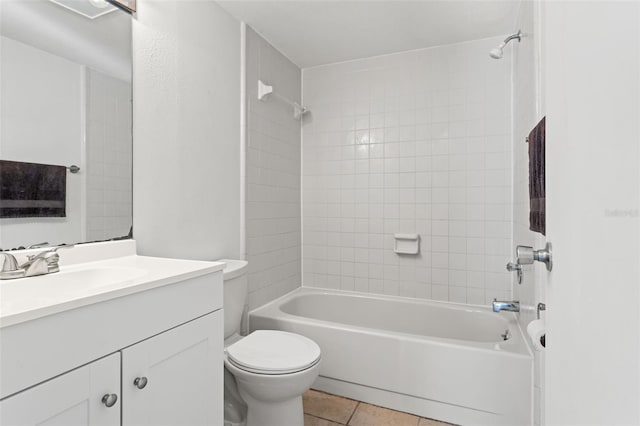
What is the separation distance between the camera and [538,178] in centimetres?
123

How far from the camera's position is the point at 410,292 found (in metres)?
2.61

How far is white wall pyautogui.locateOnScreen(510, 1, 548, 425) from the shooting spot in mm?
1422

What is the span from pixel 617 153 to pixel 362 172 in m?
2.50

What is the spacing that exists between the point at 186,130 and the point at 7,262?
38.4 inches

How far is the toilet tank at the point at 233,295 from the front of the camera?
1728 millimetres

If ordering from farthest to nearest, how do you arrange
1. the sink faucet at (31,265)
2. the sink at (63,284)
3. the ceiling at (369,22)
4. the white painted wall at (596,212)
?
1. the ceiling at (369,22)
2. the sink faucet at (31,265)
3. the sink at (63,284)
4. the white painted wall at (596,212)

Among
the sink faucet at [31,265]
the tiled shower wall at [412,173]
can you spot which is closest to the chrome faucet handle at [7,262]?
the sink faucet at [31,265]

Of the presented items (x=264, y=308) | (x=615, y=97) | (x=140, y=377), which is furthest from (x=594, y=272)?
(x=264, y=308)

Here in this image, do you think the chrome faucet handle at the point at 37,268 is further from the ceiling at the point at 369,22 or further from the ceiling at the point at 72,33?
the ceiling at the point at 369,22

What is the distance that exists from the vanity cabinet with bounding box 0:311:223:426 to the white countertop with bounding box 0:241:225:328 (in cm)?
15

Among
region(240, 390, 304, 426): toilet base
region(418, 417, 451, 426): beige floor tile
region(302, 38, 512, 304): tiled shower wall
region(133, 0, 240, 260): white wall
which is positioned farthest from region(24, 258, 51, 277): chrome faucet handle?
region(302, 38, 512, 304): tiled shower wall

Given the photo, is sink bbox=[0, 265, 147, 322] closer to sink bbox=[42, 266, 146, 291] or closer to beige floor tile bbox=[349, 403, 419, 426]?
sink bbox=[42, 266, 146, 291]

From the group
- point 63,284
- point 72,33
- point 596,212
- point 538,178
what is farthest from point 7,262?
point 538,178

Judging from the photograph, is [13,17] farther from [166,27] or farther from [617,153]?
[617,153]
